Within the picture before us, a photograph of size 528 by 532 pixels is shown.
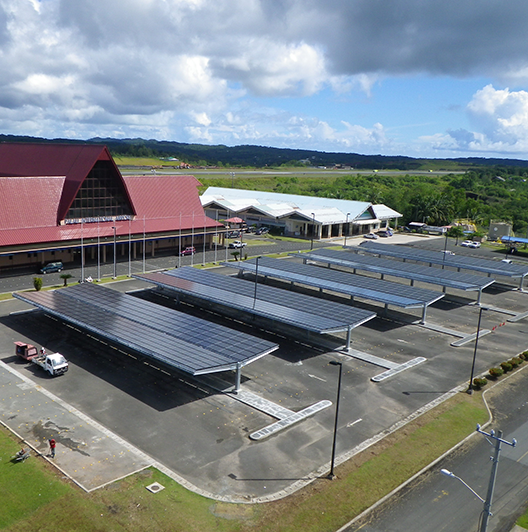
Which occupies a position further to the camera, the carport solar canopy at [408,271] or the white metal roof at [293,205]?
the white metal roof at [293,205]

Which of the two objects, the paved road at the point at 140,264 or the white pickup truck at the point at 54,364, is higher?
the white pickup truck at the point at 54,364

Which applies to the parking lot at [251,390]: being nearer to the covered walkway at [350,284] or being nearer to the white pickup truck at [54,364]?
the white pickup truck at [54,364]

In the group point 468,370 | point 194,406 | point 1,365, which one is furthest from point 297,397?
point 1,365

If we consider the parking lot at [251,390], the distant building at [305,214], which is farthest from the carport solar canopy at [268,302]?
the distant building at [305,214]

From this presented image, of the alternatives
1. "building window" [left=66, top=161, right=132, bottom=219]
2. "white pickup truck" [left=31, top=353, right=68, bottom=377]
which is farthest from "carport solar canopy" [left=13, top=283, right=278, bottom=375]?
"building window" [left=66, top=161, right=132, bottom=219]

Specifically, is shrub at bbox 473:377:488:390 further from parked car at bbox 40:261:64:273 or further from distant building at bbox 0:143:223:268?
parked car at bbox 40:261:64:273

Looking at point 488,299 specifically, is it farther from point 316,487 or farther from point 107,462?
point 107,462

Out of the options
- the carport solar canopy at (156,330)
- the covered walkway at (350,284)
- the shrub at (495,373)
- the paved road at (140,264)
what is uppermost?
the carport solar canopy at (156,330)
